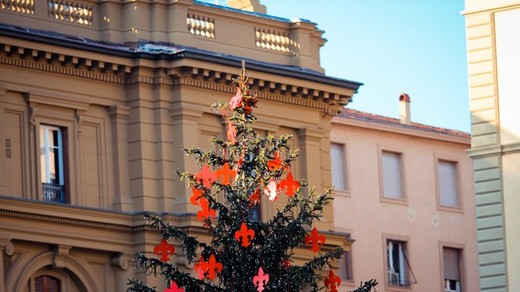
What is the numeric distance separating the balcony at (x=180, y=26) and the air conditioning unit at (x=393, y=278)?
13.3 metres

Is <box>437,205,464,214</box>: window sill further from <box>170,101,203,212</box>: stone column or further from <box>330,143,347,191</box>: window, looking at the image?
<box>170,101,203,212</box>: stone column

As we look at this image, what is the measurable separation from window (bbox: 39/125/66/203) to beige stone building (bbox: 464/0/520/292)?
948cm

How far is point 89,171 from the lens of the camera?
5934 centimetres

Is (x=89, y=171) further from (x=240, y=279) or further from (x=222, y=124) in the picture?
(x=240, y=279)

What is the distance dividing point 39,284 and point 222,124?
6.49 m

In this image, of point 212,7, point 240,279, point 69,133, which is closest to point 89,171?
point 69,133

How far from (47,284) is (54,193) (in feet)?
6.90

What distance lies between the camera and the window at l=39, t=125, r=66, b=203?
58.4 m

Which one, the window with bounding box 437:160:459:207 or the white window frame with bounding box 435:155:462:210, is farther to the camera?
the window with bounding box 437:160:459:207

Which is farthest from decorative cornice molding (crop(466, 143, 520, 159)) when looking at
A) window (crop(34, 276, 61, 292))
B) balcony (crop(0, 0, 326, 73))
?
window (crop(34, 276, 61, 292))

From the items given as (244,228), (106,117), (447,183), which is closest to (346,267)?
(447,183)

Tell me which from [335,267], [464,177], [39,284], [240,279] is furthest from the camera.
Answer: [464,177]

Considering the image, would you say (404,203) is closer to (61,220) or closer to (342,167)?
(342,167)

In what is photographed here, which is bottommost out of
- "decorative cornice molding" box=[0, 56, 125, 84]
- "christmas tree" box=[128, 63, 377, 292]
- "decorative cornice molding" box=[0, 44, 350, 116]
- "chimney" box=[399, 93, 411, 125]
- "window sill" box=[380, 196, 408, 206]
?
"christmas tree" box=[128, 63, 377, 292]
